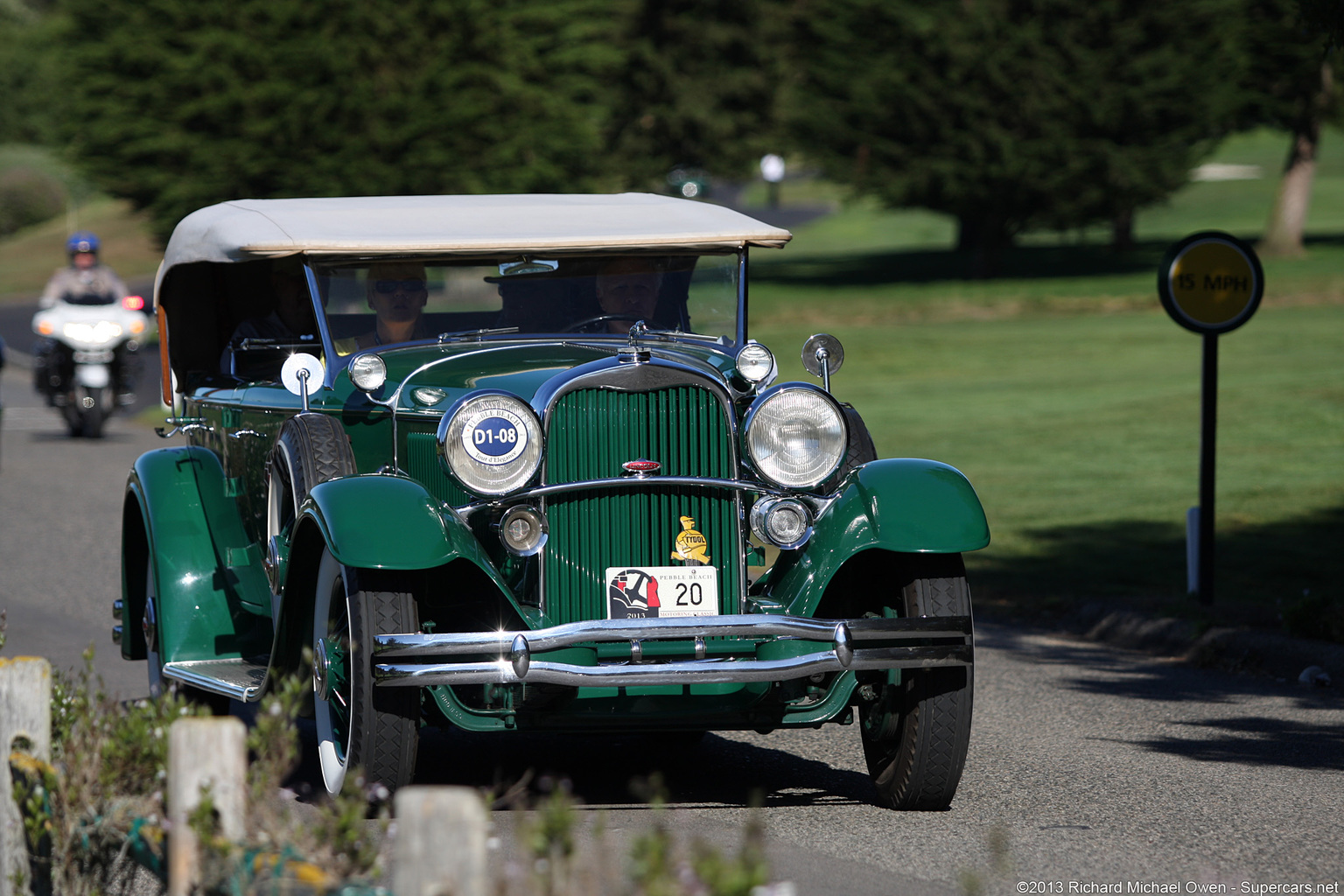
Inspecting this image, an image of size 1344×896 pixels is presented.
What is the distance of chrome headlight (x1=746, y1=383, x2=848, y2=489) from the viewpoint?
18.2ft

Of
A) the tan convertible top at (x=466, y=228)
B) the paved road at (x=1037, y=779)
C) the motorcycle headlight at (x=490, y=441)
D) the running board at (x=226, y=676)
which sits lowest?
the paved road at (x=1037, y=779)

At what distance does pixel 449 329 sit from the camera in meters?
6.56

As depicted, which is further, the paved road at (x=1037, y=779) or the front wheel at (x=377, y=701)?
the front wheel at (x=377, y=701)

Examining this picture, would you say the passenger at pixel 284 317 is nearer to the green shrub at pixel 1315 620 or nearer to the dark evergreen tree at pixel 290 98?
the green shrub at pixel 1315 620

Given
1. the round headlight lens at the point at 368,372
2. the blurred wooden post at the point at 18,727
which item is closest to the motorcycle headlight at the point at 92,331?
the round headlight lens at the point at 368,372

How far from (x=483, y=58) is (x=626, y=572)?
120ft

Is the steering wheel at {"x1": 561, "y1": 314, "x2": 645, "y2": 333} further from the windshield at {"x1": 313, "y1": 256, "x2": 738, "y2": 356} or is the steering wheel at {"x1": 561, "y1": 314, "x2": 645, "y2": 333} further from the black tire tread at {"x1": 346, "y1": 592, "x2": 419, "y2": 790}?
the black tire tread at {"x1": 346, "y1": 592, "x2": 419, "y2": 790}

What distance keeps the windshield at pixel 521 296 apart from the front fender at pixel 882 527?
1381 mm

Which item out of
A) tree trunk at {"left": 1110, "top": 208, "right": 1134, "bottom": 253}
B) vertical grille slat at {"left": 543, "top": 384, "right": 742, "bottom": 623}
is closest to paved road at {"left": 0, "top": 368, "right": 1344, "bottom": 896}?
vertical grille slat at {"left": 543, "top": 384, "right": 742, "bottom": 623}

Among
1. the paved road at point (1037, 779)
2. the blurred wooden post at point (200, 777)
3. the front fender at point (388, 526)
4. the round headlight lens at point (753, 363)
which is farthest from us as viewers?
the round headlight lens at point (753, 363)

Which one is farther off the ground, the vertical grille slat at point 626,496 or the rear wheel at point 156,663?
the vertical grille slat at point 626,496

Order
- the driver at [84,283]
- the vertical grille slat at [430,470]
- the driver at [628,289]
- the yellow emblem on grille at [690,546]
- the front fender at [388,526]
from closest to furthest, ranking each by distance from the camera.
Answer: the front fender at [388,526]
the yellow emblem on grille at [690,546]
the vertical grille slat at [430,470]
the driver at [628,289]
the driver at [84,283]

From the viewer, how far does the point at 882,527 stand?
550 cm

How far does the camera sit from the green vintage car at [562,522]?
17.2 ft
